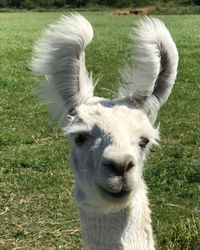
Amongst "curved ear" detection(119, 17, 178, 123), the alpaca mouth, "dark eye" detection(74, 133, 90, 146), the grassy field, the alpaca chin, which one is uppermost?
"curved ear" detection(119, 17, 178, 123)

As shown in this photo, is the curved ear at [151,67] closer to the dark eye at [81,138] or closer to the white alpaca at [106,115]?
the white alpaca at [106,115]

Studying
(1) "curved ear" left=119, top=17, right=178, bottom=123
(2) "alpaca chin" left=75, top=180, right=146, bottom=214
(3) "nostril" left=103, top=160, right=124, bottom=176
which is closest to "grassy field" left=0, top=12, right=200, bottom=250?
(1) "curved ear" left=119, top=17, right=178, bottom=123

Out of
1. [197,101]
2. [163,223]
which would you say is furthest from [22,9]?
[163,223]

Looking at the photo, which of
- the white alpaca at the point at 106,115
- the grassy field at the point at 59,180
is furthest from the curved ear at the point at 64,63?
the grassy field at the point at 59,180

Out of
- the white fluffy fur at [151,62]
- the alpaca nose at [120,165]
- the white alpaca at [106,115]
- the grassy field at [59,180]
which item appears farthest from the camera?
the grassy field at [59,180]

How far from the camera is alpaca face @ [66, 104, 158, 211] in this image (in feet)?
A: 10.0

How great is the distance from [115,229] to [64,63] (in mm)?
1038

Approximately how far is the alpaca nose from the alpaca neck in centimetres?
41

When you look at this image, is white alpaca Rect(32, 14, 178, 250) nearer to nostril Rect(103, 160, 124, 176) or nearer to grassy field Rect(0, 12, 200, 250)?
nostril Rect(103, 160, 124, 176)

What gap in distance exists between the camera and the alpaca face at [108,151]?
120 inches

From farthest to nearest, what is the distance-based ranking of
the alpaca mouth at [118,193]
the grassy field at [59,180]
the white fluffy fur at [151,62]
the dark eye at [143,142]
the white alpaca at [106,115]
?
the grassy field at [59,180]
the white fluffy fur at [151,62]
the dark eye at [143,142]
the white alpaca at [106,115]
the alpaca mouth at [118,193]

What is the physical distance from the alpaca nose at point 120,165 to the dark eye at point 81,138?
39cm

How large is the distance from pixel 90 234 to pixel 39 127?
23.3 feet

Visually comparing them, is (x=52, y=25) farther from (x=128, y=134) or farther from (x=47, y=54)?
(x=128, y=134)
